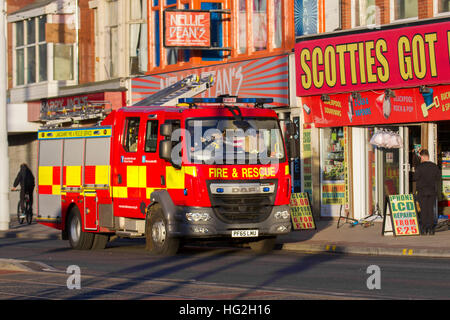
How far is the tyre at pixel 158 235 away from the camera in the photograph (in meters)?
19.5

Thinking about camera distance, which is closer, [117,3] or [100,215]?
[100,215]

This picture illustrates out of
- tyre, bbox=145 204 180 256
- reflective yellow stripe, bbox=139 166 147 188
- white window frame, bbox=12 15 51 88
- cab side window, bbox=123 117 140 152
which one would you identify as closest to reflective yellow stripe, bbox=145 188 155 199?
reflective yellow stripe, bbox=139 166 147 188

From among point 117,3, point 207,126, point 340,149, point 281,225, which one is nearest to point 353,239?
point 281,225

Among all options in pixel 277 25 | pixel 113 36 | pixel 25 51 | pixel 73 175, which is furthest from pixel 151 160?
pixel 25 51

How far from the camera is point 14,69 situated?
4341 centimetres

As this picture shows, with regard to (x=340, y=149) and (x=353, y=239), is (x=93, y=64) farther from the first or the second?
(x=353, y=239)

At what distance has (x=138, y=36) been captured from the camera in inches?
1452

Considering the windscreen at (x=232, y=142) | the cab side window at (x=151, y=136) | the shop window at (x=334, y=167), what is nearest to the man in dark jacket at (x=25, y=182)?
the shop window at (x=334, y=167)

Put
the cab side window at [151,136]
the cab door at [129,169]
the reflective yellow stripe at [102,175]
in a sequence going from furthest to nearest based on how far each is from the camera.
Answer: the reflective yellow stripe at [102,175], the cab door at [129,169], the cab side window at [151,136]

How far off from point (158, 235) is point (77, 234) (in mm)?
3239

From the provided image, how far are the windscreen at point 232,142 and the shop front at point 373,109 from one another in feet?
22.0

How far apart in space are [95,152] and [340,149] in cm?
925

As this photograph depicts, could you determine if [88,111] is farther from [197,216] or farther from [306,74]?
[197,216]

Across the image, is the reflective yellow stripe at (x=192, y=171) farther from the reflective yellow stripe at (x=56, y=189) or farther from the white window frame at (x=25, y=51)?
the white window frame at (x=25, y=51)
